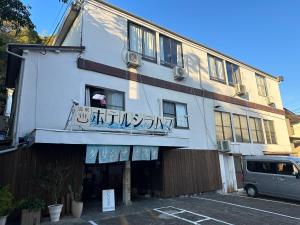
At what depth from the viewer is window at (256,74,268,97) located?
2117cm

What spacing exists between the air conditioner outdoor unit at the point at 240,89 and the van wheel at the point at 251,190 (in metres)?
7.27

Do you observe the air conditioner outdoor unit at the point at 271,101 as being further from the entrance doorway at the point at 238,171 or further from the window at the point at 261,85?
the entrance doorway at the point at 238,171

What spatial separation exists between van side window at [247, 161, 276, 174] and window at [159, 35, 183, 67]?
7.22 m

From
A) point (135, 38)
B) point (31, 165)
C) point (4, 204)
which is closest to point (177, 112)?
point (135, 38)

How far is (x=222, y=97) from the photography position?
56.0 ft

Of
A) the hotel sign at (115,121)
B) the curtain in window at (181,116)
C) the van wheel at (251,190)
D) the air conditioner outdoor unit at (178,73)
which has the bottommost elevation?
the van wheel at (251,190)

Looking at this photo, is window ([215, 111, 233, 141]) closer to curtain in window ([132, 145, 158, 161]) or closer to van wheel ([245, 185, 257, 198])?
van wheel ([245, 185, 257, 198])

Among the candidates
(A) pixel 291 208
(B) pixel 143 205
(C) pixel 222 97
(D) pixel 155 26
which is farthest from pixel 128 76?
(A) pixel 291 208

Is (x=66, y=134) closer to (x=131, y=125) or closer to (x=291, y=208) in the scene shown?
(x=131, y=125)

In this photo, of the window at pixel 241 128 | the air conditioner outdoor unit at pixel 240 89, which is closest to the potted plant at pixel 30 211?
the window at pixel 241 128

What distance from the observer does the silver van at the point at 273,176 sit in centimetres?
1154

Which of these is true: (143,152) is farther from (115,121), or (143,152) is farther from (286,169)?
(286,169)

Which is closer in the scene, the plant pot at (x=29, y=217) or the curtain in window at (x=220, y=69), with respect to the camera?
the plant pot at (x=29, y=217)

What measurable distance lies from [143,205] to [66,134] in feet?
15.8
